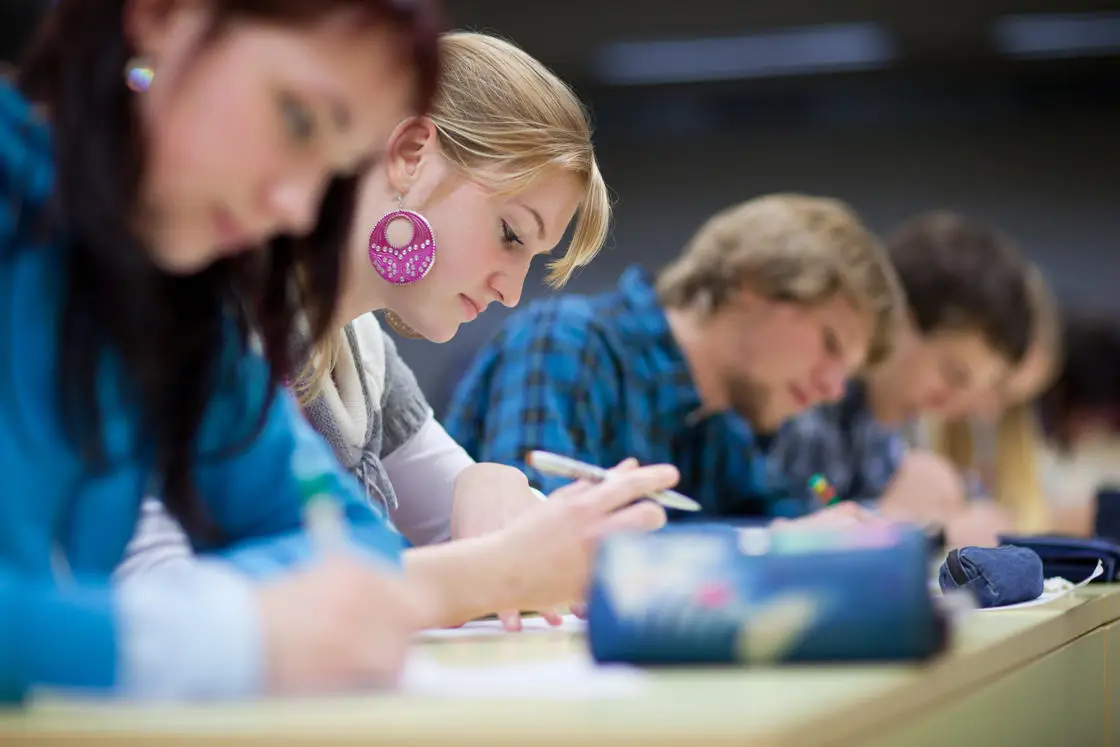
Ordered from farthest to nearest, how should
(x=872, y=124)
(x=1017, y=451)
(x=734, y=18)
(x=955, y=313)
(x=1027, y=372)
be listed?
(x=872, y=124)
(x=734, y=18)
(x=1017, y=451)
(x=1027, y=372)
(x=955, y=313)

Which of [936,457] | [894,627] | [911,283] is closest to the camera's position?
[894,627]

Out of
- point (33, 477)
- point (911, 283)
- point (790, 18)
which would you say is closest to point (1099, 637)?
point (33, 477)

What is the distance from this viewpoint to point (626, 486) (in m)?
0.97

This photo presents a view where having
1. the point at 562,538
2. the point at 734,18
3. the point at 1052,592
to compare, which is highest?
the point at 734,18

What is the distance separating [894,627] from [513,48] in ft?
2.80

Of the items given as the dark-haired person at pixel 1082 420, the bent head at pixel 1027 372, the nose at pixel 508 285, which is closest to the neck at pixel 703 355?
the nose at pixel 508 285

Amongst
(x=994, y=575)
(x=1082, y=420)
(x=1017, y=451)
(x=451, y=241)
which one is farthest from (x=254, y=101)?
(x=1082, y=420)

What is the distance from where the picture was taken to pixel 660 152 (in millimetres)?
5273

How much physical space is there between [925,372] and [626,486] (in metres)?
1.84

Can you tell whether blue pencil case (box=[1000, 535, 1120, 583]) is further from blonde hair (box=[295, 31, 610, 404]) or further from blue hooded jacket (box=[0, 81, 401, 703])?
blue hooded jacket (box=[0, 81, 401, 703])

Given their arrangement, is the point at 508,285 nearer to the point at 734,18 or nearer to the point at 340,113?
the point at 340,113

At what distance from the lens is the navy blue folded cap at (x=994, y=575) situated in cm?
111

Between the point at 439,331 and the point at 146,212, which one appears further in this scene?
the point at 439,331

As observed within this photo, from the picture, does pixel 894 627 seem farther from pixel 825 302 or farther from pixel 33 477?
pixel 825 302
